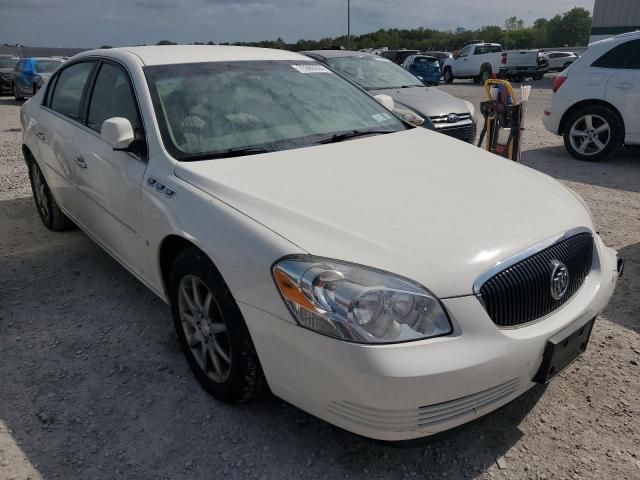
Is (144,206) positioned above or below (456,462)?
above

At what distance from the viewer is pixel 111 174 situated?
308cm

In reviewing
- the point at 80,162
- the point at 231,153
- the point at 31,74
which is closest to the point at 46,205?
the point at 80,162

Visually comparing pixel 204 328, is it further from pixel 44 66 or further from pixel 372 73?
pixel 44 66

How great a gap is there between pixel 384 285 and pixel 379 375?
0.31 m

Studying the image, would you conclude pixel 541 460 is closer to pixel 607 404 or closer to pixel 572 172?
pixel 607 404

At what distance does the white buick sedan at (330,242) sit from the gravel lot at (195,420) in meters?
0.23

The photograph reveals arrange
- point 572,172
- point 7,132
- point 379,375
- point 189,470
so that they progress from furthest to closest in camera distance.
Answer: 1. point 7,132
2. point 572,172
3. point 189,470
4. point 379,375

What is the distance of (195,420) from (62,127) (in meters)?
2.57

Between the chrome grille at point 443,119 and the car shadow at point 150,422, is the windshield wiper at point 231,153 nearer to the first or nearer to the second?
the car shadow at point 150,422

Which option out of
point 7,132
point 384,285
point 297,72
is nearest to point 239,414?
point 384,285

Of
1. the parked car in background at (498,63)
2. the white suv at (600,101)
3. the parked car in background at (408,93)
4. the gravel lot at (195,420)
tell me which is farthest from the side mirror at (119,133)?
the parked car in background at (498,63)

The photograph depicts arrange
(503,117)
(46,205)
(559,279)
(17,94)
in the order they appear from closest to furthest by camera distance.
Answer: (559,279) → (46,205) → (503,117) → (17,94)

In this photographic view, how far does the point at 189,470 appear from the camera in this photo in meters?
2.16

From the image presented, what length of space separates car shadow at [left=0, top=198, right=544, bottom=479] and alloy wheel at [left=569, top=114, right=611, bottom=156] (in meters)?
5.92
